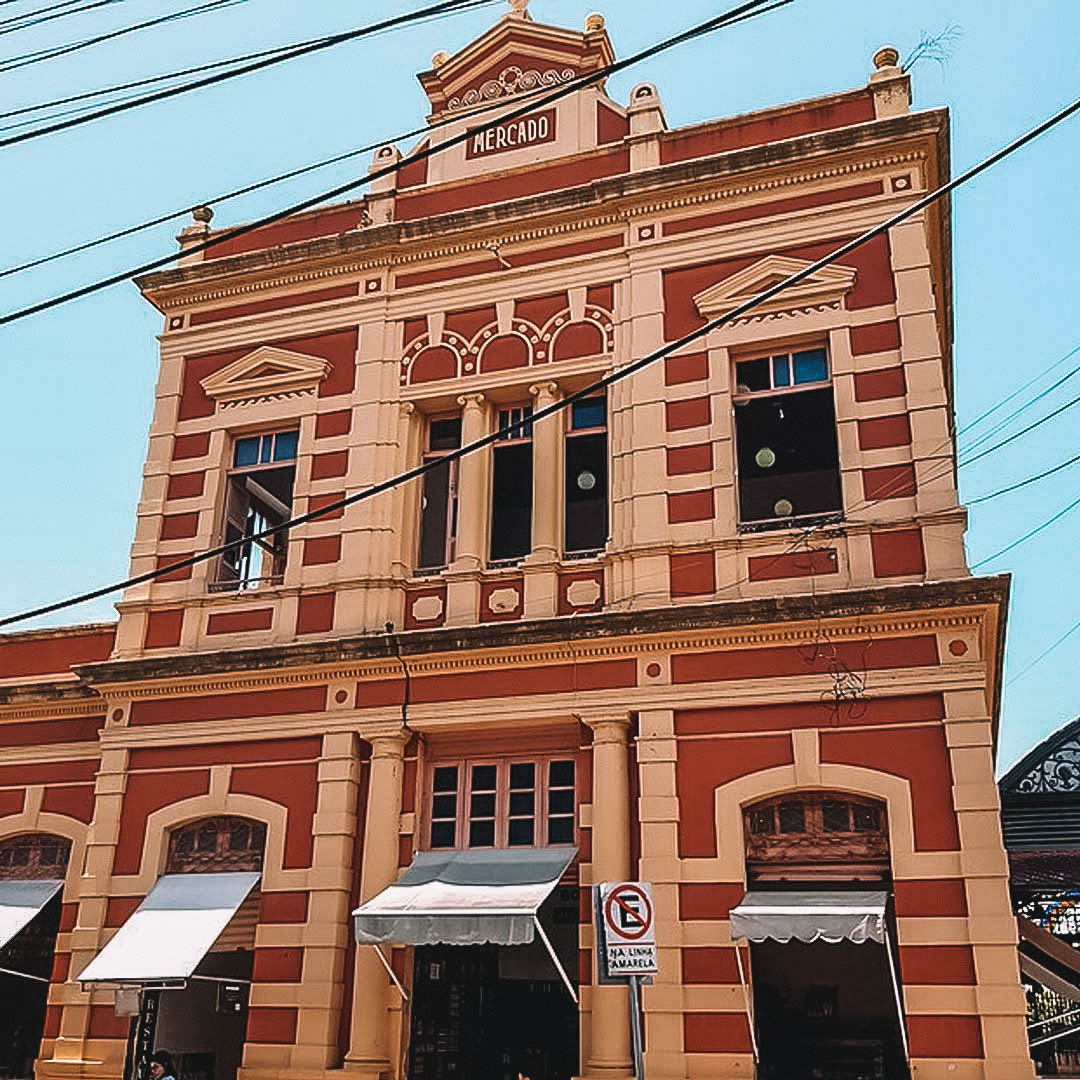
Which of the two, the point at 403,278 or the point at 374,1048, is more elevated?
the point at 403,278

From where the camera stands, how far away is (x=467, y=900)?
11.6m

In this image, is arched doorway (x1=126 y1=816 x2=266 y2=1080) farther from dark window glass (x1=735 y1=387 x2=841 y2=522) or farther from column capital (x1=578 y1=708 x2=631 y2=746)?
dark window glass (x1=735 y1=387 x2=841 y2=522)

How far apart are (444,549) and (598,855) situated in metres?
4.75

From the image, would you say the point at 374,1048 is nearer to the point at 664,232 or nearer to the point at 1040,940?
the point at 1040,940

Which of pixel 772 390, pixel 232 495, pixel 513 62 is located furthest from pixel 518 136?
pixel 232 495

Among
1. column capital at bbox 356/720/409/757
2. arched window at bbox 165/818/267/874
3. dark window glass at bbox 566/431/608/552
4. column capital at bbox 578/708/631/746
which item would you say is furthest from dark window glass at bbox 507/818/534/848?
dark window glass at bbox 566/431/608/552

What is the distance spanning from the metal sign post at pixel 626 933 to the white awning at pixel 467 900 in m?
3.27

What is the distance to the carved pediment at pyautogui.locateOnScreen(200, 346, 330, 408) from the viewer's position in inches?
623

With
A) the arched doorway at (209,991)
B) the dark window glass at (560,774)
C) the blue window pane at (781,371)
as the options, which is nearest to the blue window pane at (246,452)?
the arched doorway at (209,991)

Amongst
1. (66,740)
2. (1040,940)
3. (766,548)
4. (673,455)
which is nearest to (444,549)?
(673,455)

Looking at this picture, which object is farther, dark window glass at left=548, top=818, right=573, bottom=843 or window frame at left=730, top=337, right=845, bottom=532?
window frame at left=730, top=337, right=845, bottom=532

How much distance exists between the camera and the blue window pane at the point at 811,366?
1373 centimetres

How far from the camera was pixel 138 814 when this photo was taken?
561 inches

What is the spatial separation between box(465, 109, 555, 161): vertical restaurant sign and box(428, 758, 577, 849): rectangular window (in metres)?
8.58
